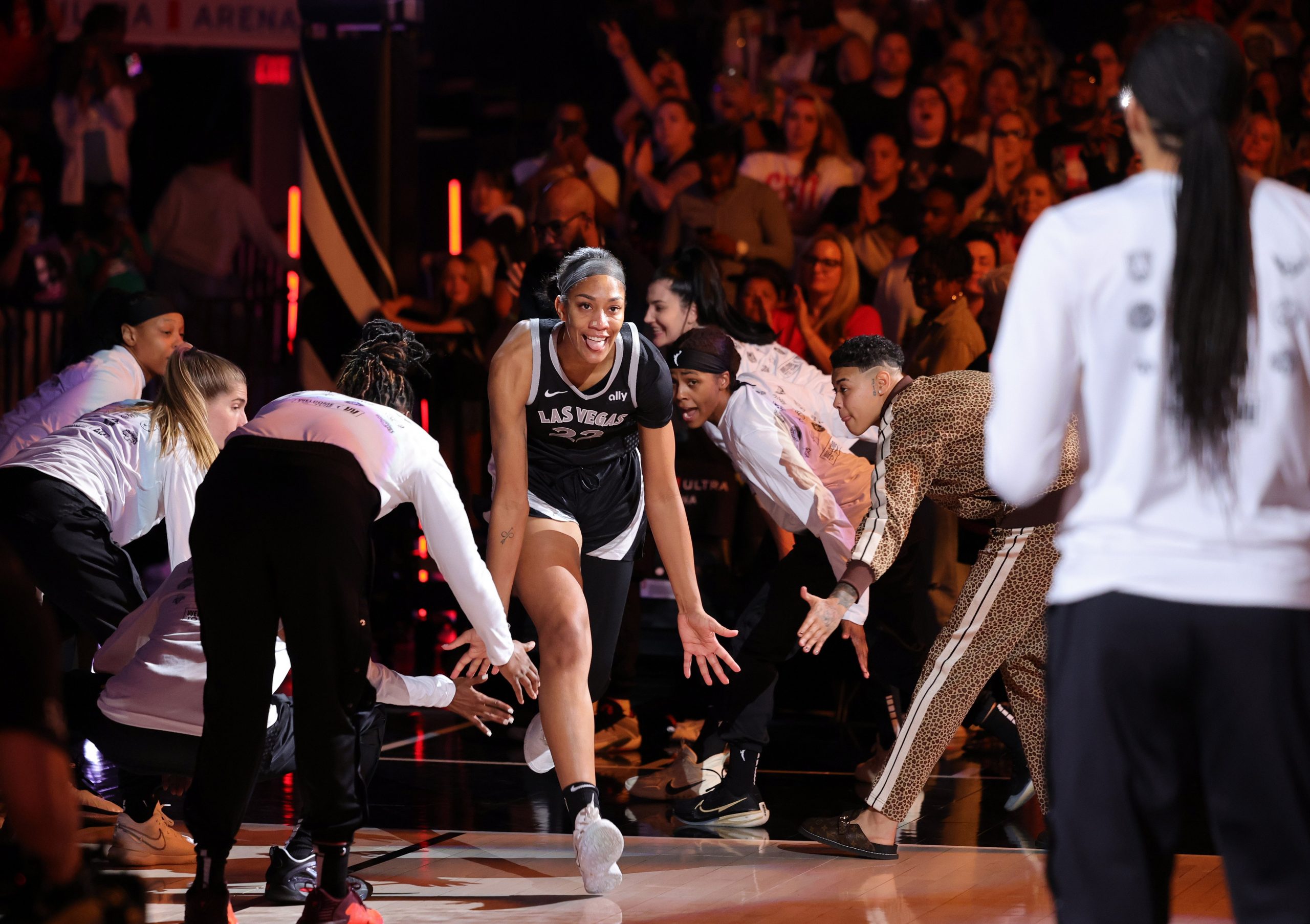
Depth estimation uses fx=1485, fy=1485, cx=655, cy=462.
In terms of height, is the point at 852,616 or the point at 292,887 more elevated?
the point at 852,616

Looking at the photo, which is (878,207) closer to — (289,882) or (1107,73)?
(1107,73)

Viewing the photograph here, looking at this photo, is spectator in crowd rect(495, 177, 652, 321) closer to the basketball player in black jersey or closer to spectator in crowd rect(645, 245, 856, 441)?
spectator in crowd rect(645, 245, 856, 441)

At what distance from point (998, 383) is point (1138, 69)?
0.44 meters

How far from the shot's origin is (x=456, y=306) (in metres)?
7.04

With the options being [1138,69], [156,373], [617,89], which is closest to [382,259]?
[617,89]

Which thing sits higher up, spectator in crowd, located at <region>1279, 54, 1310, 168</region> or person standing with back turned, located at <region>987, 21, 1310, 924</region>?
spectator in crowd, located at <region>1279, 54, 1310, 168</region>

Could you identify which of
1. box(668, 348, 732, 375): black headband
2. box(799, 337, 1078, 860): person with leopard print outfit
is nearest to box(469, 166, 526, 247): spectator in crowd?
box(668, 348, 732, 375): black headband

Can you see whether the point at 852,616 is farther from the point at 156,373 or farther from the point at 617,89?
the point at 617,89

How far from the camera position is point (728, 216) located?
709 cm

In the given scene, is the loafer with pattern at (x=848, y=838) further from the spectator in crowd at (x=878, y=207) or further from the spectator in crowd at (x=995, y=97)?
Result: the spectator in crowd at (x=995, y=97)

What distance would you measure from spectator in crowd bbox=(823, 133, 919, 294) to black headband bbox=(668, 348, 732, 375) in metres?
2.24

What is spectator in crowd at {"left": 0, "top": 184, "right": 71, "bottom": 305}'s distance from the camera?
25.6ft

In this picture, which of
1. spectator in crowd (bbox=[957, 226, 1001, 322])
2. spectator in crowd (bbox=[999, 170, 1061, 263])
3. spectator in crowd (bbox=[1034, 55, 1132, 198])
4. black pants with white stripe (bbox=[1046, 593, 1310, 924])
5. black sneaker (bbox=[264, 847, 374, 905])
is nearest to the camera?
black pants with white stripe (bbox=[1046, 593, 1310, 924])

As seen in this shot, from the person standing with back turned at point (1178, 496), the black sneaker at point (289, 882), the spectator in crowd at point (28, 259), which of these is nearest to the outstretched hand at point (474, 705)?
the black sneaker at point (289, 882)
